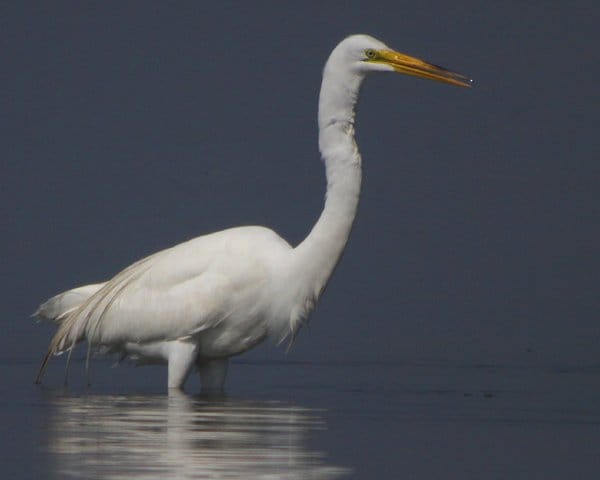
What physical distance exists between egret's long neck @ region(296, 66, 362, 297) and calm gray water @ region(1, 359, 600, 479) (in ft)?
2.91

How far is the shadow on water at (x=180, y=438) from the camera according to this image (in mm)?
8836

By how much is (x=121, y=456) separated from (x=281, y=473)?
84 cm

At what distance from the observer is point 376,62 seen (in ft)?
43.0

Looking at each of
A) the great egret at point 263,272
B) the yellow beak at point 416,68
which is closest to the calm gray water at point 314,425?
the great egret at point 263,272

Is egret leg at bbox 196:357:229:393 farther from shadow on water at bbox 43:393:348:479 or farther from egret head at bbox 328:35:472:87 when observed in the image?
egret head at bbox 328:35:472:87

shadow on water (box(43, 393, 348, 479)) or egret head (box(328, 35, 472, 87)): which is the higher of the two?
egret head (box(328, 35, 472, 87))

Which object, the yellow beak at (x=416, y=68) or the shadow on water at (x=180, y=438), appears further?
the yellow beak at (x=416, y=68)

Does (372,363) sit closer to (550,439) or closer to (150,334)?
(150,334)

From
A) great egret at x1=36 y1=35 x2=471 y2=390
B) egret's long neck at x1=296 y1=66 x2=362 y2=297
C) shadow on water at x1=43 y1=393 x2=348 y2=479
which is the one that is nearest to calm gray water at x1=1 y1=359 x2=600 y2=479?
shadow on water at x1=43 y1=393 x2=348 y2=479

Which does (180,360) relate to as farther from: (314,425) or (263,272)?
(314,425)

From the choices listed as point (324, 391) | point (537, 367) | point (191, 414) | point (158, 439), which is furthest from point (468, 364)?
point (158, 439)

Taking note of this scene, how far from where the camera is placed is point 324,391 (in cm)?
1347

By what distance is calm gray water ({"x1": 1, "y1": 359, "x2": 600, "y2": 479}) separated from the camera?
29.9 feet

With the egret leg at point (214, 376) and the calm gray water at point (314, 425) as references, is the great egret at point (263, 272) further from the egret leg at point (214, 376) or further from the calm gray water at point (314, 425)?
the calm gray water at point (314, 425)
